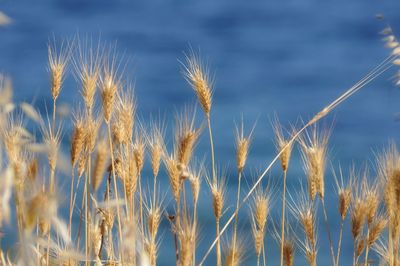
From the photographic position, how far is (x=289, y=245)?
334cm

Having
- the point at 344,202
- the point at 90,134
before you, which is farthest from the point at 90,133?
the point at 344,202

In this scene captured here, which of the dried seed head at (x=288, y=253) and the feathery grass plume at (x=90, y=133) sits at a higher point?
the feathery grass plume at (x=90, y=133)

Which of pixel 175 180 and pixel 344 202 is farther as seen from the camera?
pixel 344 202

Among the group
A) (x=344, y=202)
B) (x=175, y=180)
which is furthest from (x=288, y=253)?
(x=175, y=180)

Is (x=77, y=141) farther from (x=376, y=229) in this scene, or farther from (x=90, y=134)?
(x=376, y=229)

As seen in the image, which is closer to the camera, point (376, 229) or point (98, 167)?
point (98, 167)

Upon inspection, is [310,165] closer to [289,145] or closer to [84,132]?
[289,145]

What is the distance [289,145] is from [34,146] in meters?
1.81

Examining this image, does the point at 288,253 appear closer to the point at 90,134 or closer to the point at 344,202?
the point at 344,202

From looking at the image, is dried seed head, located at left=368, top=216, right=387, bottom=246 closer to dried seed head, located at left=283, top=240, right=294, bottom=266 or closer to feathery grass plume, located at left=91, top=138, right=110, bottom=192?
dried seed head, located at left=283, top=240, right=294, bottom=266

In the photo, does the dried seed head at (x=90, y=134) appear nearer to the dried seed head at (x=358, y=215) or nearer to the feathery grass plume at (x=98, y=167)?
the feathery grass plume at (x=98, y=167)

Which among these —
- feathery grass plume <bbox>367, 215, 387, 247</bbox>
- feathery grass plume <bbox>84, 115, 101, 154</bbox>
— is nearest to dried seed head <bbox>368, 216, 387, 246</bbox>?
feathery grass plume <bbox>367, 215, 387, 247</bbox>

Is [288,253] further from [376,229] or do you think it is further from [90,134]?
[90,134]

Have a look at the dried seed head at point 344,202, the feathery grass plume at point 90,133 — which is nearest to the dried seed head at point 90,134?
the feathery grass plume at point 90,133
